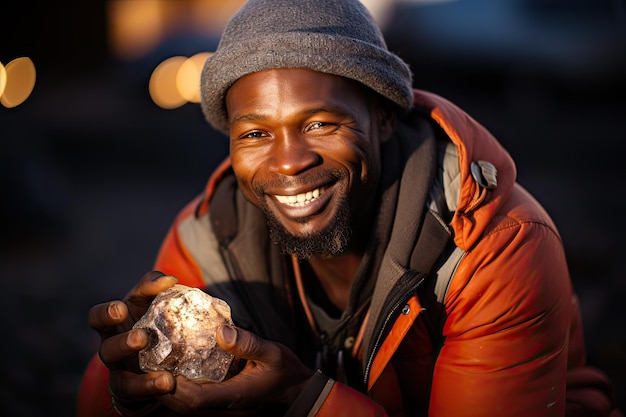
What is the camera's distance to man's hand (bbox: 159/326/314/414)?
8.36 ft

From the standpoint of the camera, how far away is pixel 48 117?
14344mm

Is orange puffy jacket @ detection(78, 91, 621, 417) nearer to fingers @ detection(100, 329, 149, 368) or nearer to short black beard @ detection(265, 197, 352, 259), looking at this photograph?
short black beard @ detection(265, 197, 352, 259)

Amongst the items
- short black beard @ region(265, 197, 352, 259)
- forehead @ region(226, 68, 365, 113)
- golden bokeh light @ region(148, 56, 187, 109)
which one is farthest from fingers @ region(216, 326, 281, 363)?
golden bokeh light @ region(148, 56, 187, 109)

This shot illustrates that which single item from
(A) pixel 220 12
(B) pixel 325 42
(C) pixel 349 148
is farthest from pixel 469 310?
(A) pixel 220 12

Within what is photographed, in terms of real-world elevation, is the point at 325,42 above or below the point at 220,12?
above

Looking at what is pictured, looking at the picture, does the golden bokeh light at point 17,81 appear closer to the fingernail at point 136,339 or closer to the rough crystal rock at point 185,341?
the rough crystal rock at point 185,341

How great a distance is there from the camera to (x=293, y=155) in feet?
9.36

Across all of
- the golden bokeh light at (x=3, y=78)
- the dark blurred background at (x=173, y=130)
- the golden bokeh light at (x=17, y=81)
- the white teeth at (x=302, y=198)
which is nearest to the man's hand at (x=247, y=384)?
the white teeth at (x=302, y=198)

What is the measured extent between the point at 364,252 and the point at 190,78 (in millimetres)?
11925

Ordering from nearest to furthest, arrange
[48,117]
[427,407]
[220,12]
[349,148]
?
1. [349,148]
2. [427,407]
3. [48,117]
4. [220,12]

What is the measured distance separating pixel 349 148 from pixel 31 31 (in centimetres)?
1317

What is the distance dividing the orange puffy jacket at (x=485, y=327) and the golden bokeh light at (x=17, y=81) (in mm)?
10893

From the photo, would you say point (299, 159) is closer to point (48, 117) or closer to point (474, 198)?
point (474, 198)

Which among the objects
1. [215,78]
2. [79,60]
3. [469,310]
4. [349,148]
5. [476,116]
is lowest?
[476,116]
